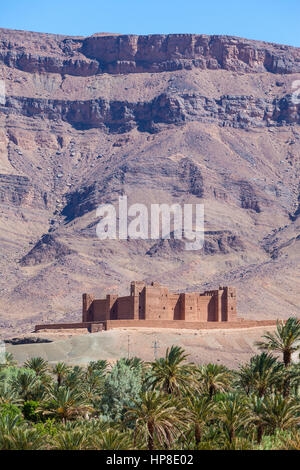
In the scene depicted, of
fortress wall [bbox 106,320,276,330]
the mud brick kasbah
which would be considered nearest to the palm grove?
fortress wall [bbox 106,320,276,330]

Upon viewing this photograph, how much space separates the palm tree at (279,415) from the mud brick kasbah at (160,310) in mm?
59589

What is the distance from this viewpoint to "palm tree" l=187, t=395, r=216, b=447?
3988 centimetres

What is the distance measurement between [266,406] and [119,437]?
300 inches

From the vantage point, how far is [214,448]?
37.3 metres

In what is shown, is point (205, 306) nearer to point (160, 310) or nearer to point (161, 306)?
point (161, 306)

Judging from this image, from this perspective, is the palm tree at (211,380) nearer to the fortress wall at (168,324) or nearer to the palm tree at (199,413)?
the palm tree at (199,413)

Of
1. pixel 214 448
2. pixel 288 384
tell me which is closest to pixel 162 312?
pixel 288 384

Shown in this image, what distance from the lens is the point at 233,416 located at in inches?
1559

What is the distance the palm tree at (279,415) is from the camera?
→ 40.1 meters
